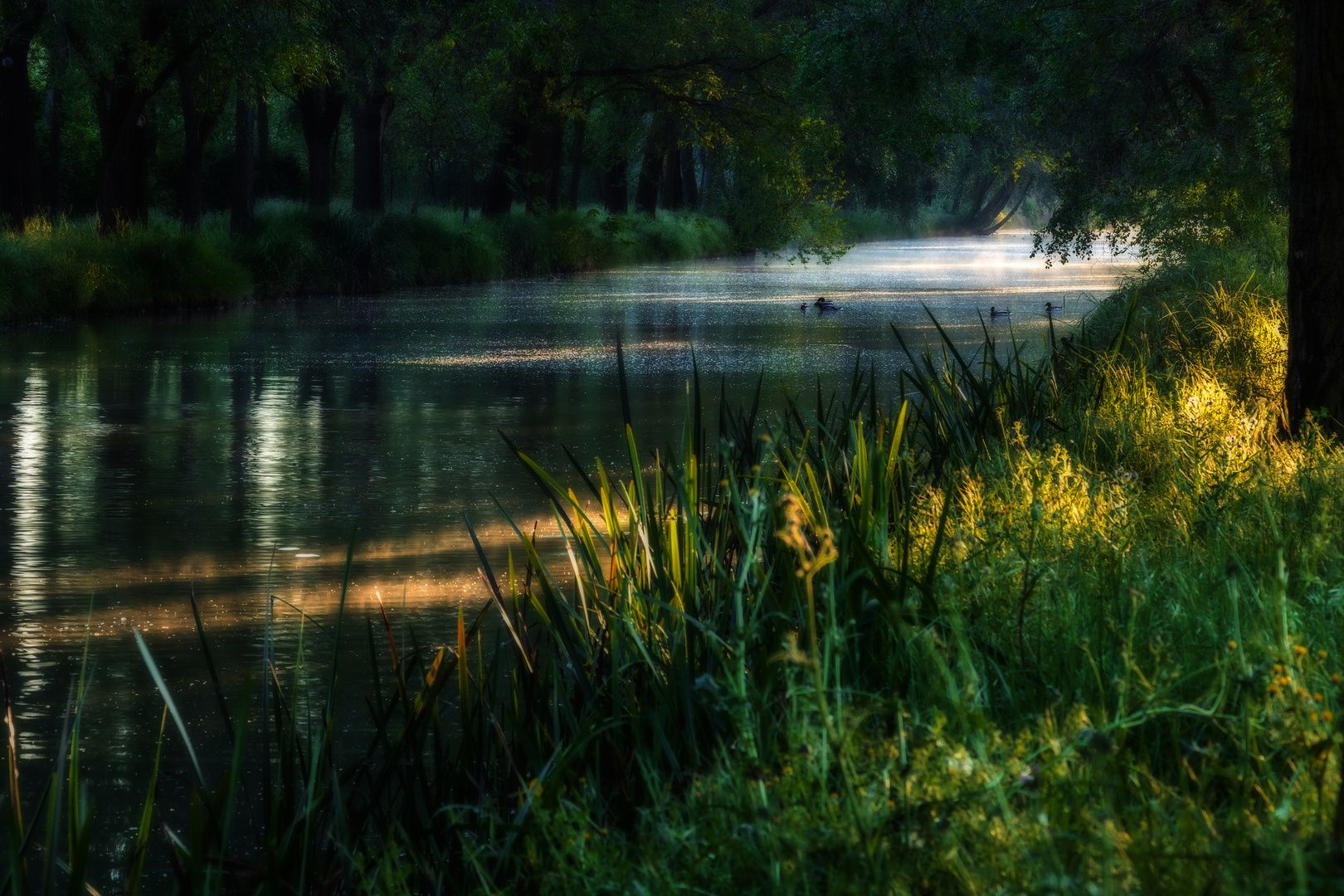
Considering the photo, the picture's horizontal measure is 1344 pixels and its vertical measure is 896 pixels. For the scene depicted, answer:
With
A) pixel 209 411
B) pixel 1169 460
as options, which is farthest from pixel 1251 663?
pixel 209 411

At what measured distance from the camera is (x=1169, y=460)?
600 cm

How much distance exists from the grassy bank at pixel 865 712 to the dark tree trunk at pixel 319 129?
2711 centimetres

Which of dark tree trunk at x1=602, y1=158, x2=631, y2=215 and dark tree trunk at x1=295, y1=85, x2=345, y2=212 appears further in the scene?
dark tree trunk at x1=602, y1=158, x2=631, y2=215

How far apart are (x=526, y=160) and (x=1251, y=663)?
114 ft

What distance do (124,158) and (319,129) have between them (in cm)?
765

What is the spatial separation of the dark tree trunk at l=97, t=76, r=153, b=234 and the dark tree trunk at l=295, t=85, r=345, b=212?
18.3 ft

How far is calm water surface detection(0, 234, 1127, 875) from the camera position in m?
5.84

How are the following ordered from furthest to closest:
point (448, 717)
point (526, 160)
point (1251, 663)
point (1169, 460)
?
point (526, 160) < point (1169, 460) < point (448, 717) < point (1251, 663)

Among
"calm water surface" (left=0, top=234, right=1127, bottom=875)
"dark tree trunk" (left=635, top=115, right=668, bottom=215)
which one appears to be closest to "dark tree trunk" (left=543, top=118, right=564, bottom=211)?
"dark tree trunk" (left=635, top=115, right=668, bottom=215)

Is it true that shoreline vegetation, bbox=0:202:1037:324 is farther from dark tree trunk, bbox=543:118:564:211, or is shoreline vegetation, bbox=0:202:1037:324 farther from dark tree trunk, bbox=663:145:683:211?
dark tree trunk, bbox=663:145:683:211

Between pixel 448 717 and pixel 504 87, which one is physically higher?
pixel 504 87

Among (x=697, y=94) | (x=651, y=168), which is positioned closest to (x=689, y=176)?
(x=651, y=168)

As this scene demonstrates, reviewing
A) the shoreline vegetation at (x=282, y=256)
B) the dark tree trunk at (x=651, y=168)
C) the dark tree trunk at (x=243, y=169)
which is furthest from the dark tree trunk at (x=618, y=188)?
the dark tree trunk at (x=243, y=169)

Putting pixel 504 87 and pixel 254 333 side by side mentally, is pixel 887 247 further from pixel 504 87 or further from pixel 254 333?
pixel 254 333
